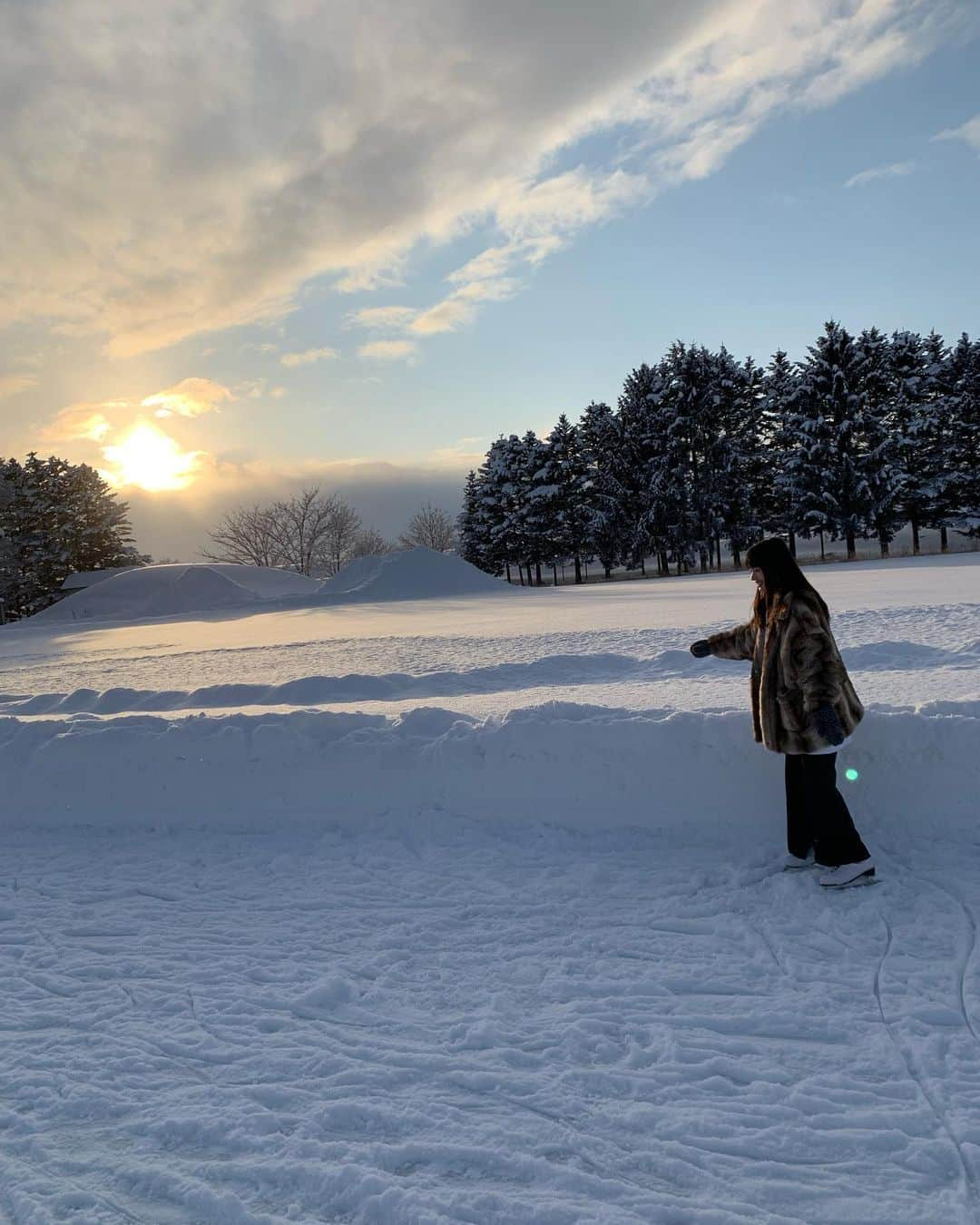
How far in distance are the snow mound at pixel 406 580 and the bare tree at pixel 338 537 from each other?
34.1 meters

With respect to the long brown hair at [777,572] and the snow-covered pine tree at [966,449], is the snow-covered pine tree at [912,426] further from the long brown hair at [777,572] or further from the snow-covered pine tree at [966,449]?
the long brown hair at [777,572]

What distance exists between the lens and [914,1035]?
285 cm

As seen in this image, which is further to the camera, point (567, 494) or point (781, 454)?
point (567, 494)

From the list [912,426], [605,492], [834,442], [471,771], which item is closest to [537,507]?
[605,492]

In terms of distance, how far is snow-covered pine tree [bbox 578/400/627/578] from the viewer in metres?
43.9

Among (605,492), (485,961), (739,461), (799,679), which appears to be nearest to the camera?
(485,961)

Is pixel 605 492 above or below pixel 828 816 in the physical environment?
above

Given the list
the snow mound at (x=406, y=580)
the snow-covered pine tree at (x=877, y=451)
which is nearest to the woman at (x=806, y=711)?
the snow mound at (x=406, y=580)

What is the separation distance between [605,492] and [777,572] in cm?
4103

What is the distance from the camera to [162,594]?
27.2 metres

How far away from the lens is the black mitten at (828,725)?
3.99 meters

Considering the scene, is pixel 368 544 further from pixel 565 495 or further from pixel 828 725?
pixel 828 725

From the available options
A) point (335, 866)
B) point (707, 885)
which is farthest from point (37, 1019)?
point (707, 885)

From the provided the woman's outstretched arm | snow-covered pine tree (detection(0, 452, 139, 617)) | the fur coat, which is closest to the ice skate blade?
the fur coat
